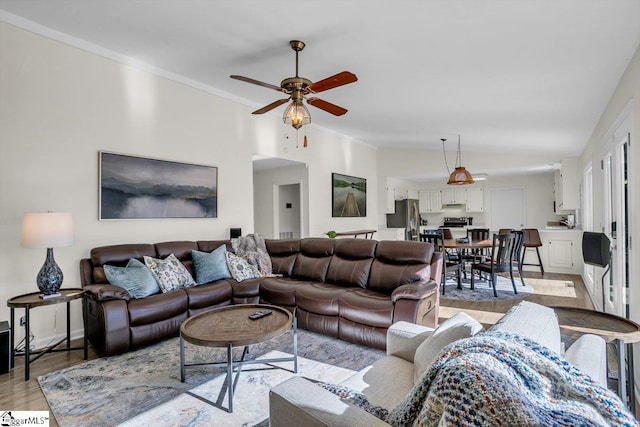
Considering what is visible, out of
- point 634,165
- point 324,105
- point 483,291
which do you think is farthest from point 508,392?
point 483,291

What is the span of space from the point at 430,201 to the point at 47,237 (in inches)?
366

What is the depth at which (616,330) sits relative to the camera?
5.37 feet

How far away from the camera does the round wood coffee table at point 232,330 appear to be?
2.19 metres

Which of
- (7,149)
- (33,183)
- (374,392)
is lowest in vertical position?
(374,392)

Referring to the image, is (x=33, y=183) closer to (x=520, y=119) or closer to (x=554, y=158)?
(x=520, y=119)

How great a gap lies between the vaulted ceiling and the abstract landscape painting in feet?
3.97

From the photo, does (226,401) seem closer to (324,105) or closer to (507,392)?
(507,392)

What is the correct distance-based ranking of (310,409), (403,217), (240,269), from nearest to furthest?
(310,409), (240,269), (403,217)

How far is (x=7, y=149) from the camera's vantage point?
10.0 feet

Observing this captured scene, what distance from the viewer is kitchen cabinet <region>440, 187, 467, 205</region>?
31.3ft

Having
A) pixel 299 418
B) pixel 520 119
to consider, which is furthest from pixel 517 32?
pixel 299 418

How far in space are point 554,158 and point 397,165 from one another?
3.22 meters

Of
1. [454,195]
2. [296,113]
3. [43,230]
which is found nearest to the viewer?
[43,230]

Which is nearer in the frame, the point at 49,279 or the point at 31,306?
the point at 31,306
